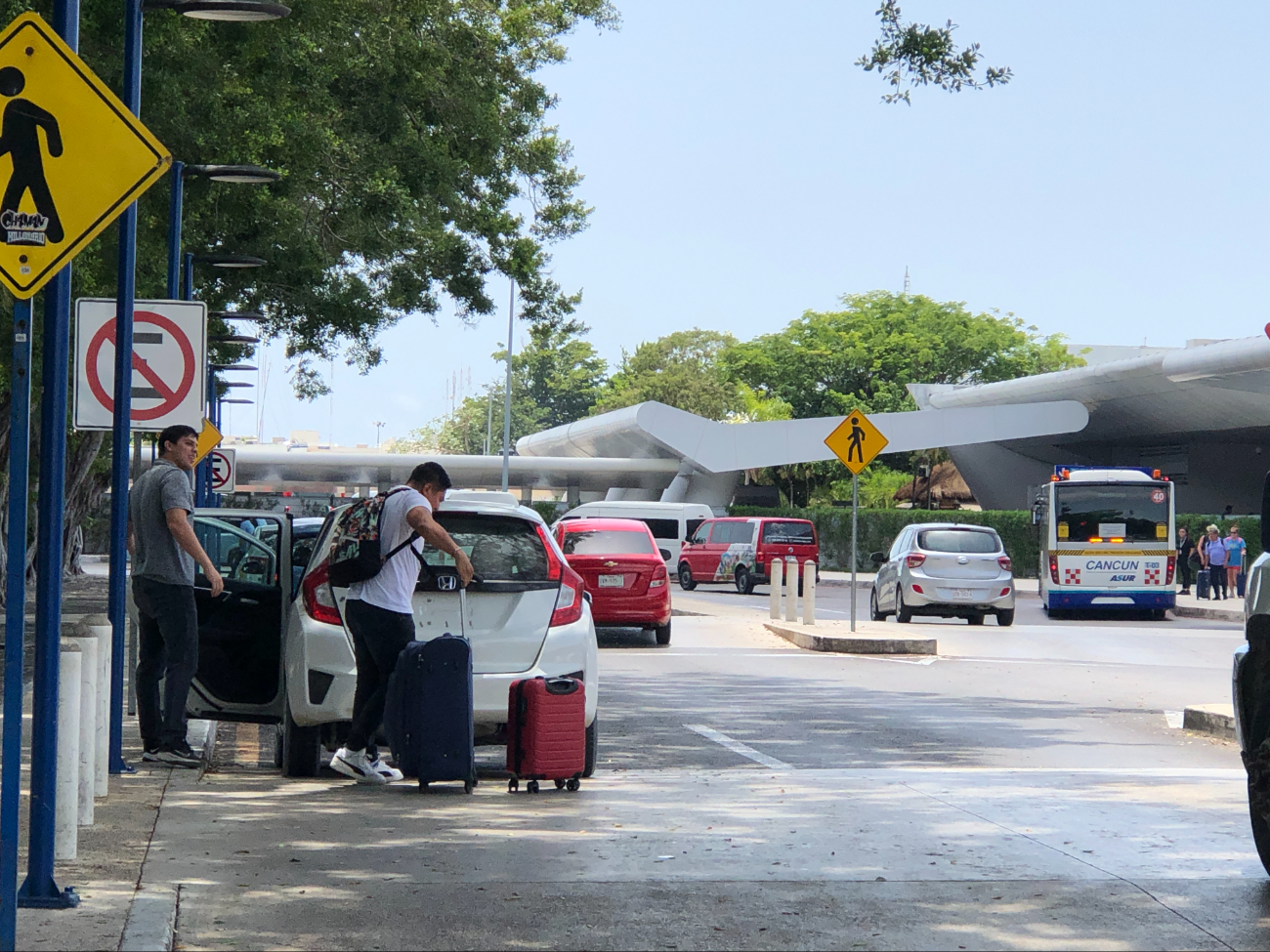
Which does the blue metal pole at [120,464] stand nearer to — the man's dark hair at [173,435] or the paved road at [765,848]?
the man's dark hair at [173,435]

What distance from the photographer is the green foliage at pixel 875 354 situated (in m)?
72.4

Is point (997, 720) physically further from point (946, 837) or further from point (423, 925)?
point (423, 925)

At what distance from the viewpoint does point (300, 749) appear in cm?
943

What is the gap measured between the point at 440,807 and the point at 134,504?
2645mm

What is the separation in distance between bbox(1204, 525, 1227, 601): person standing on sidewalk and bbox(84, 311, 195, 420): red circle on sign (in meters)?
30.9

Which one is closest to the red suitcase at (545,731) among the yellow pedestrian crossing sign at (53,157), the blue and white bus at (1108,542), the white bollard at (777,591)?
the yellow pedestrian crossing sign at (53,157)

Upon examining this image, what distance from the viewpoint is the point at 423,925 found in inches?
224

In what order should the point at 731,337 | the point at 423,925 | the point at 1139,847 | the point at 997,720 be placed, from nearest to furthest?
1. the point at 423,925
2. the point at 1139,847
3. the point at 997,720
4. the point at 731,337

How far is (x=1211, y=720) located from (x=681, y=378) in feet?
286

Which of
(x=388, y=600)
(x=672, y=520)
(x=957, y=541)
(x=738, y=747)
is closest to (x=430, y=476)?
(x=388, y=600)

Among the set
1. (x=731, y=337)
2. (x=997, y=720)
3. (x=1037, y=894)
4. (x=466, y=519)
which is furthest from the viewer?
(x=731, y=337)

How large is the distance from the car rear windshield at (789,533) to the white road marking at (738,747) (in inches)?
1110

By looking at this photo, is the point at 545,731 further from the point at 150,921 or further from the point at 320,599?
the point at 150,921

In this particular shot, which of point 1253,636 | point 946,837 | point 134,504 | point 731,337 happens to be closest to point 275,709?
point 134,504
